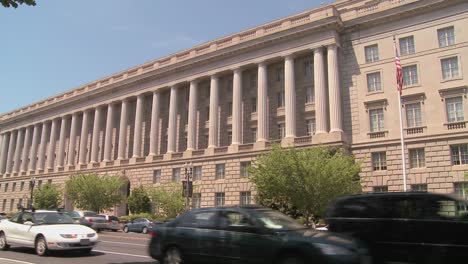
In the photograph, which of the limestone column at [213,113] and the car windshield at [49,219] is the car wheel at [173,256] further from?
the limestone column at [213,113]

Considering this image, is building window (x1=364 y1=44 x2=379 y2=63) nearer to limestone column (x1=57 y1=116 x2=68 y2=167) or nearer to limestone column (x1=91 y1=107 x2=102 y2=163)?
limestone column (x1=91 y1=107 x2=102 y2=163)

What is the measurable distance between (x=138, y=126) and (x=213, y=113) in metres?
13.9

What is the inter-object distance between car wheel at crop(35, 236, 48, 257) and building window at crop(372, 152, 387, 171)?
3097 centimetres

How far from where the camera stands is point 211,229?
1050cm

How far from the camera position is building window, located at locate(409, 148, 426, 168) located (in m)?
36.1

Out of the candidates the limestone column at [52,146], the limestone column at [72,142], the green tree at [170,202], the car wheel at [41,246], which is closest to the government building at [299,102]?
the limestone column at [72,142]

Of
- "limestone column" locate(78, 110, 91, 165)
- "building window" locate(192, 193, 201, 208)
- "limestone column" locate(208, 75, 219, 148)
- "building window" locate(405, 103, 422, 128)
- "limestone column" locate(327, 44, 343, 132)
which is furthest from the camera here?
"limestone column" locate(78, 110, 91, 165)

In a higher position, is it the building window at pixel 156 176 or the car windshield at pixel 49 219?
the building window at pixel 156 176

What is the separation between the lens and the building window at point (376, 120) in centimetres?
3919

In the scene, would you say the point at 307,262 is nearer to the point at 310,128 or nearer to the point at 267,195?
the point at 267,195

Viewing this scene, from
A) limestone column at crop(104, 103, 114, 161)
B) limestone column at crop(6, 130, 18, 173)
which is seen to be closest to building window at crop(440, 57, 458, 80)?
limestone column at crop(104, 103, 114, 161)

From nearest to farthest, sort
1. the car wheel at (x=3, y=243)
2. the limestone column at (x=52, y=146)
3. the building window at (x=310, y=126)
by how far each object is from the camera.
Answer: the car wheel at (x=3, y=243) → the building window at (x=310, y=126) → the limestone column at (x=52, y=146)

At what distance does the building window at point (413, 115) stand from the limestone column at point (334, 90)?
6035mm

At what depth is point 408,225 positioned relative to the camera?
1060 cm
